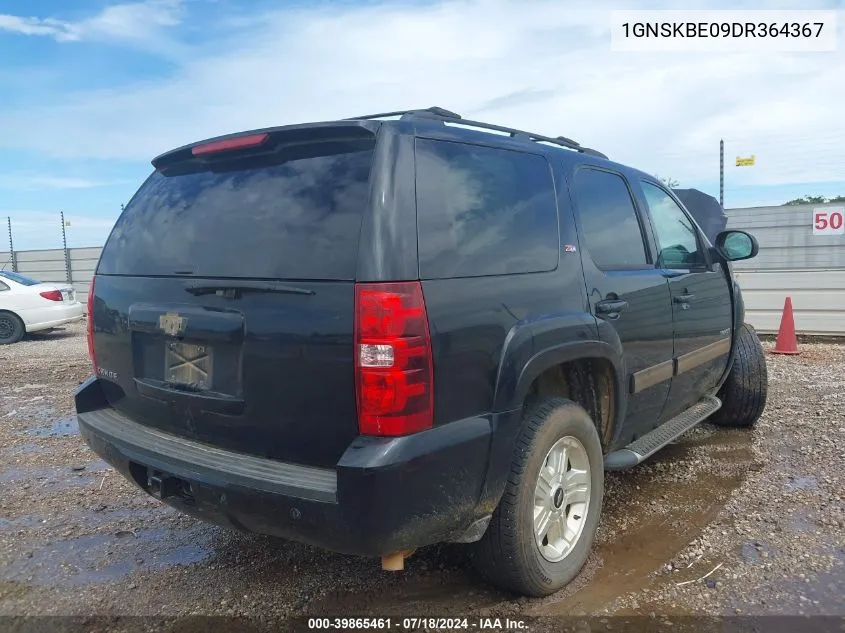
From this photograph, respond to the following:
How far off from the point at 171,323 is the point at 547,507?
67.6 inches

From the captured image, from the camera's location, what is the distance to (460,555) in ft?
10.3

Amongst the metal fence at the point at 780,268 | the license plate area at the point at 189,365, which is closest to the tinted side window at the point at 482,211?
the license plate area at the point at 189,365

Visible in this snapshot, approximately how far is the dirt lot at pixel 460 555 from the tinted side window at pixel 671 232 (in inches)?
54.5

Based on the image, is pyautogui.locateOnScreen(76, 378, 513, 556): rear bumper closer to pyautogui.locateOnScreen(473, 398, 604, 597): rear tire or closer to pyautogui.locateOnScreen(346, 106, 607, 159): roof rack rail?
pyautogui.locateOnScreen(473, 398, 604, 597): rear tire

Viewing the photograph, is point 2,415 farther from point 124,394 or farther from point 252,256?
point 252,256

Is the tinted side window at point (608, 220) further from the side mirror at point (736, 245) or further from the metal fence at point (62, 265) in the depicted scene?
the metal fence at point (62, 265)

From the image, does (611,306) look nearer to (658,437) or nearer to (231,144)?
(658,437)

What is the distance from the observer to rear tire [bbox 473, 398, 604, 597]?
99.0 inches

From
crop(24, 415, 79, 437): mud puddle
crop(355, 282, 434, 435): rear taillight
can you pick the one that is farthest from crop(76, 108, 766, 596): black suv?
crop(24, 415, 79, 437): mud puddle

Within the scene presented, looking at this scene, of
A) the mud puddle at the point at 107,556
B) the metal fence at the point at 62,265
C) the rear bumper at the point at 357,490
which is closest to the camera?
the rear bumper at the point at 357,490

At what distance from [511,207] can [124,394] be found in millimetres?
1901

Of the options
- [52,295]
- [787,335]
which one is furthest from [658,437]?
[52,295]

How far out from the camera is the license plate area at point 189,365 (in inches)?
96.7

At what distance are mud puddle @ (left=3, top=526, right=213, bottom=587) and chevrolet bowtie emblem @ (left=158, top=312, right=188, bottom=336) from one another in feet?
4.28
